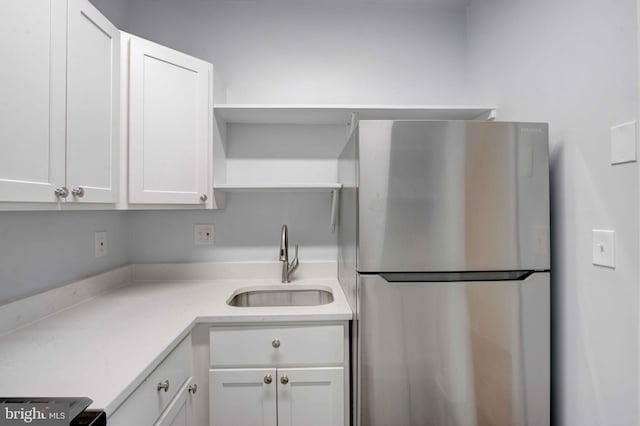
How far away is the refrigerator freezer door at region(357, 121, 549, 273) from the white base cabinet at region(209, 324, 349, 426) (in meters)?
0.46

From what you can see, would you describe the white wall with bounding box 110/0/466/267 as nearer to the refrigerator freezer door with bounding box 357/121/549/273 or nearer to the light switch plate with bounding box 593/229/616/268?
the refrigerator freezer door with bounding box 357/121/549/273

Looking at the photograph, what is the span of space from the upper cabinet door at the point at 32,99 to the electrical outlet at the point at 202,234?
0.90 m

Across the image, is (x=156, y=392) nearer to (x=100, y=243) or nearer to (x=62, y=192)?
(x=62, y=192)

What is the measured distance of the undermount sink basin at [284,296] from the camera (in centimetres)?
174

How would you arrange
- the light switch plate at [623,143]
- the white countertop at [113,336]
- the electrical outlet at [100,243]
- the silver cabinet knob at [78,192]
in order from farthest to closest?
the electrical outlet at [100,243], the silver cabinet knob at [78,192], the light switch plate at [623,143], the white countertop at [113,336]

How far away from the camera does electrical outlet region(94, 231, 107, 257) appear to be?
59.6 inches

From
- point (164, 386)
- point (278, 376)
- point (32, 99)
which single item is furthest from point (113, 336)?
point (32, 99)

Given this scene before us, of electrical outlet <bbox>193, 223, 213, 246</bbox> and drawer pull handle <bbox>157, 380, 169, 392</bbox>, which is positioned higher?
electrical outlet <bbox>193, 223, 213, 246</bbox>

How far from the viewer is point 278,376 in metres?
1.26

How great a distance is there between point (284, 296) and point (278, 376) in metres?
0.55

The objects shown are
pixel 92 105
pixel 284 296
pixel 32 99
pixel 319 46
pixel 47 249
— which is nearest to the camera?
pixel 32 99

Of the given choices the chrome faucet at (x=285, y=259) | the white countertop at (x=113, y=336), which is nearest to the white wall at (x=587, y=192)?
the white countertop at (x=113, y=336)

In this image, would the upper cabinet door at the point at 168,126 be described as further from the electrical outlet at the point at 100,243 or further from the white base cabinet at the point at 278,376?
the white base cabinet at the point at 278,376

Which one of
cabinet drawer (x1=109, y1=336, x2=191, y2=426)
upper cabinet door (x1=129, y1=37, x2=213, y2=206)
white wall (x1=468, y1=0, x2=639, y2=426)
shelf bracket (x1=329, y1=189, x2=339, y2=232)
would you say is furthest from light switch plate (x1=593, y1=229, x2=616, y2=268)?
upper cabinet door (x1=129, y1=37, x2=213, y2=206)
